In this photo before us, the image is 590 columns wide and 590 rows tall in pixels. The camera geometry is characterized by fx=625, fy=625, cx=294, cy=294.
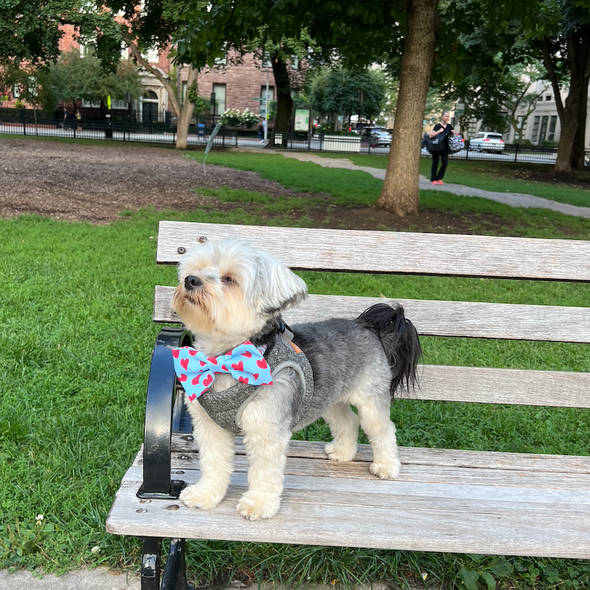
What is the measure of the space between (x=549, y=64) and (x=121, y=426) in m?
25.5

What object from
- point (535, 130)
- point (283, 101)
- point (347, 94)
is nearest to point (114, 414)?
point (283, 101)

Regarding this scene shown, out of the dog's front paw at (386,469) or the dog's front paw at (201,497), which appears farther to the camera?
the dog's front paw at (386,469)

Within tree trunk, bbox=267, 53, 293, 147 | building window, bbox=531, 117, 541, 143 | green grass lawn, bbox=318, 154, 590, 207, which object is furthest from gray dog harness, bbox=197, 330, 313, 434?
building window, bbox=531, 117, 541, 143

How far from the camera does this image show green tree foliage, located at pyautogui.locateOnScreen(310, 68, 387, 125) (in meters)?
54.2

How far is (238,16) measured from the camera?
27.4 ft

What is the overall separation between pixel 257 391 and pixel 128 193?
10327 millimetres

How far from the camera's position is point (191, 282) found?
1.93 m

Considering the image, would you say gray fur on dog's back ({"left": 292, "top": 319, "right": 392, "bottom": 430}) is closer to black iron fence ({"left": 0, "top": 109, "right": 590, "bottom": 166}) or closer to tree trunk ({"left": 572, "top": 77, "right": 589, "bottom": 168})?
tree trunk ({"left": 572, "top": 77, "right": 589, "bottom": 168})

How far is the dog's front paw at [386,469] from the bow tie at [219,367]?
685 mm

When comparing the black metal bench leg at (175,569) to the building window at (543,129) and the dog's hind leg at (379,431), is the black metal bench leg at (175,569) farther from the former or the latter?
the building window at (543,129)

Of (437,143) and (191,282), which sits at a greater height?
(437,143)

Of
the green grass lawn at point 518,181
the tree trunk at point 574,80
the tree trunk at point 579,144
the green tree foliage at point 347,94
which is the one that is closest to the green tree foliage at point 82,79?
the green tree foliage at point 347,94

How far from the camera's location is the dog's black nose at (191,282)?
192 cm

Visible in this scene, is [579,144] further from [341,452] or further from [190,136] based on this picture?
[341,452]
